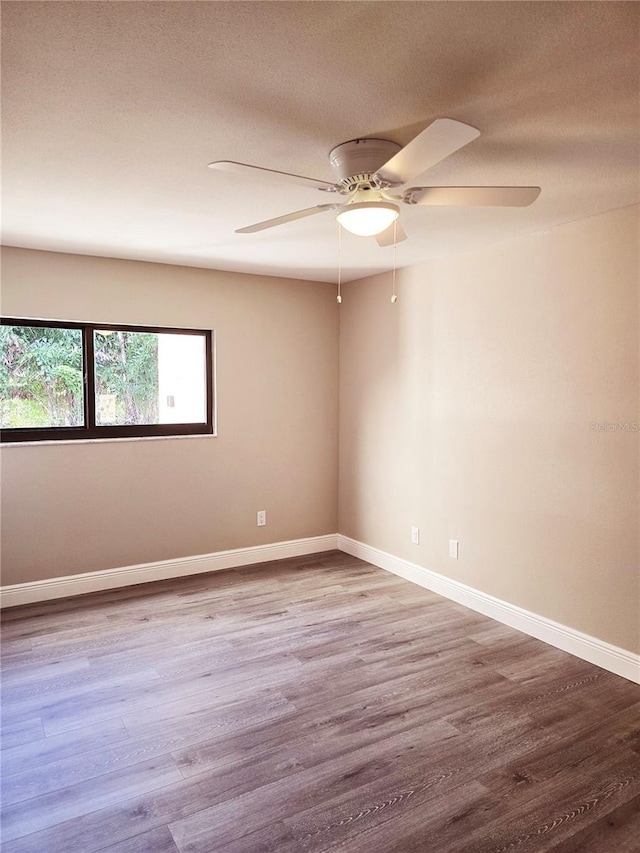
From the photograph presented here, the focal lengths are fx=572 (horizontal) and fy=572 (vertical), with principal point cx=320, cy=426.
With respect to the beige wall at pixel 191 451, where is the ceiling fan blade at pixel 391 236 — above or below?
above

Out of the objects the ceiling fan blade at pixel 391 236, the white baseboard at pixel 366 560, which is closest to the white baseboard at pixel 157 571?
the white baseboard at pixel 366 560

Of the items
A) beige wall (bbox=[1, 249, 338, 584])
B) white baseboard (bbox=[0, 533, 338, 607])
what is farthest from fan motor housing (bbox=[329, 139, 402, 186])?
white baseboard (bbox=[0, 533, 338, 607])

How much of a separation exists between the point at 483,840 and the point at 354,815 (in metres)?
0.43

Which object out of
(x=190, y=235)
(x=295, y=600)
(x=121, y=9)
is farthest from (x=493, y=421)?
(x=121, y=9)

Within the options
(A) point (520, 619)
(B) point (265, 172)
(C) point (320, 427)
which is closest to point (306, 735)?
(A) point (520, 619)

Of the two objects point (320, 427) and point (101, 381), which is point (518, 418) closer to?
point (320, 427)

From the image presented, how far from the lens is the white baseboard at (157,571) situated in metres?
3.80

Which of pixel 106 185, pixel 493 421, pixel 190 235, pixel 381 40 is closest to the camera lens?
pixel 381 40

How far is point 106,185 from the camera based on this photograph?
2502 millimetres

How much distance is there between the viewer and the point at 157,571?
4.27 metres

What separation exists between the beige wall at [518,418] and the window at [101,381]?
142 cm

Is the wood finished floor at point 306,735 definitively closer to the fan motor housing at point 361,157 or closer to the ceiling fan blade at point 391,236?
the ceiling fan blade at point 391,236

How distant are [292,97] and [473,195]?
28.0 inches

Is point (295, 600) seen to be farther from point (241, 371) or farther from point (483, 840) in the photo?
point (483, 840)
